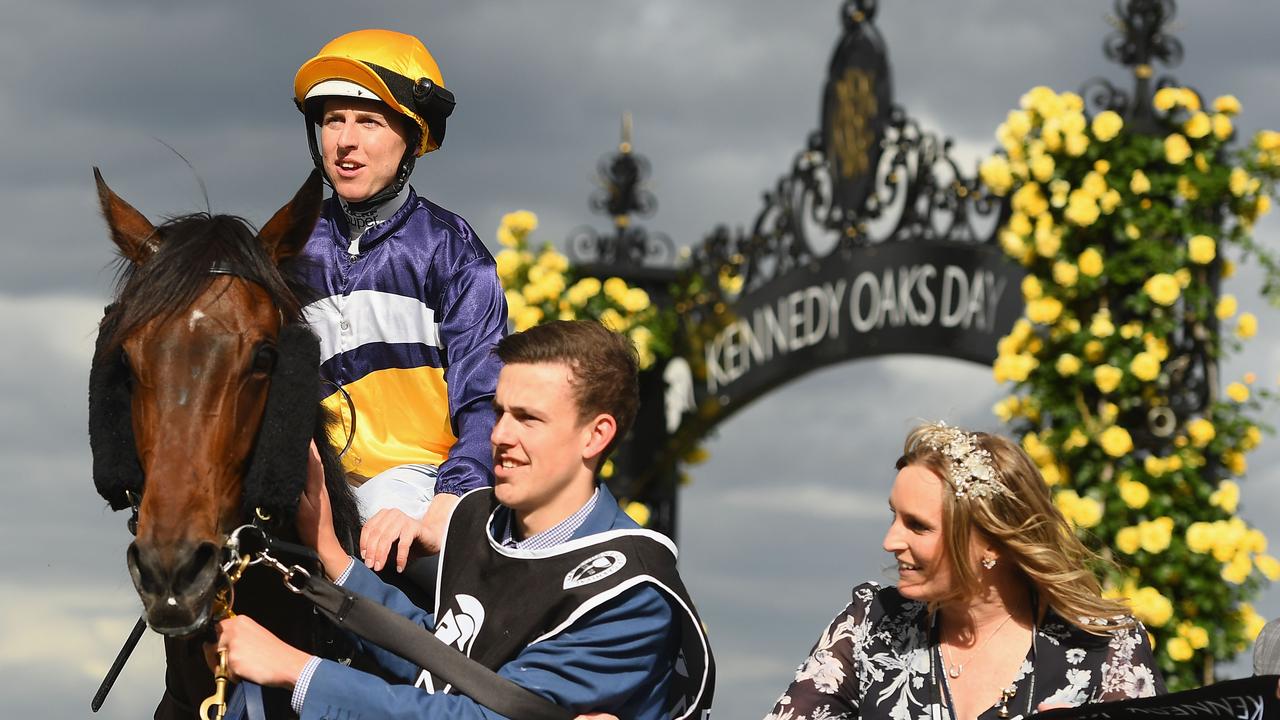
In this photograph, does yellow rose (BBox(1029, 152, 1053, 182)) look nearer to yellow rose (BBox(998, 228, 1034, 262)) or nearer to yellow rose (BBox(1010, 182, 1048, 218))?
yellow rose (BBox(1010, 182, 1048, 218))

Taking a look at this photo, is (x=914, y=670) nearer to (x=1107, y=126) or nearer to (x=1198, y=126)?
(x=1107, y=126)

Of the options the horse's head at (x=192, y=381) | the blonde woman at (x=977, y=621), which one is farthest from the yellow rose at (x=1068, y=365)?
the horse's head at (x=192, y=381)

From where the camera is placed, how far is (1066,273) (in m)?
8.07

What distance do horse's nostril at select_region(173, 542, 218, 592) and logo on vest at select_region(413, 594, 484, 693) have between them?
55 cm

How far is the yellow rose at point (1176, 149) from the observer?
806cm

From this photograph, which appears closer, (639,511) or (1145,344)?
(1145,344)

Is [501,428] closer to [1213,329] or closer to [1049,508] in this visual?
[1049,508]

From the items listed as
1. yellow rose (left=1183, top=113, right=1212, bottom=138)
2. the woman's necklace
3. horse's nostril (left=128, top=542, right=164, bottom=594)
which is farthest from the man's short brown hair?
yellow rose (left=1183, top=113, right=1212, bottom=138)

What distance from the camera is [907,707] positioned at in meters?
3.35

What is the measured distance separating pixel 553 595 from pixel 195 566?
67cm

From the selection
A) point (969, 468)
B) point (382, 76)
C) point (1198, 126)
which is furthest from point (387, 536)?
point (1198, 126)

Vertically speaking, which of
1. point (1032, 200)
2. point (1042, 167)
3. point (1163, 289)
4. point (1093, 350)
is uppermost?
point (1042, 167)

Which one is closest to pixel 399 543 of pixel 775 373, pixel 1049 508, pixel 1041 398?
pixel 1049 508

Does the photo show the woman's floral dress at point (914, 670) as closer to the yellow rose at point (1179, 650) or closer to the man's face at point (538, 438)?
the man's face at point (538, 438)
